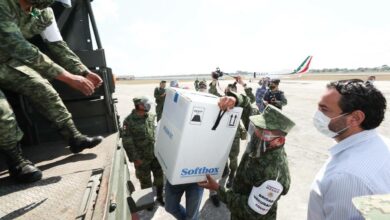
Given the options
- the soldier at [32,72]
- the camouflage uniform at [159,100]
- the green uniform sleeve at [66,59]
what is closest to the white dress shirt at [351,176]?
the soldier at [32,72]

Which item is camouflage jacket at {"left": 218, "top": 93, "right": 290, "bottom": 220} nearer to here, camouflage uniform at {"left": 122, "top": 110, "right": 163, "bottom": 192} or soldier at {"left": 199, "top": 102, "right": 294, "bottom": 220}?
soldier at {"left": 199, "top": 102, "right": 294, "bottom": 220}

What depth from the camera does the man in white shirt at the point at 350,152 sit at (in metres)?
1.47

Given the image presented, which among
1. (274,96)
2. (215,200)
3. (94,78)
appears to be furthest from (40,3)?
(274,96)

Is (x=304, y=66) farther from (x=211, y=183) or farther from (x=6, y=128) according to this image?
(x=6, y=128)

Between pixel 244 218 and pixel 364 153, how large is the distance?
951 millimetres

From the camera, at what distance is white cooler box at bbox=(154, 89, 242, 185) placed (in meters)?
1.87

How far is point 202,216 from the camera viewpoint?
360cm

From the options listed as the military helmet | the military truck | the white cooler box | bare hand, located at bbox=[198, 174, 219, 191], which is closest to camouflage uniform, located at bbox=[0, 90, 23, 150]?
the military truck

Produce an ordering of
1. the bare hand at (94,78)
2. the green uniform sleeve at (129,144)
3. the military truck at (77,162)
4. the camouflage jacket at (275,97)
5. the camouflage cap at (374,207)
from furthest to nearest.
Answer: the camouflage jacket at (275,97), the green uniform sleeve at (129,144), the bare hand at (94,78), the military truck at (77,162), the camouflage cap at (374,207)

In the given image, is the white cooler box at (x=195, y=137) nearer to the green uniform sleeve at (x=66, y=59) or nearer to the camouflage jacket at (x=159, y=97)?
the green uniform sleeve at (x=66, y=59)

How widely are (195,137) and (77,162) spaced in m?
0.91

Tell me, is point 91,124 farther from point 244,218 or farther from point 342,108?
point 342,108

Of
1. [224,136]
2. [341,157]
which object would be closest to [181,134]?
[224,136]

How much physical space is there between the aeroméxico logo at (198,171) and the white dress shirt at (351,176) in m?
0.74
